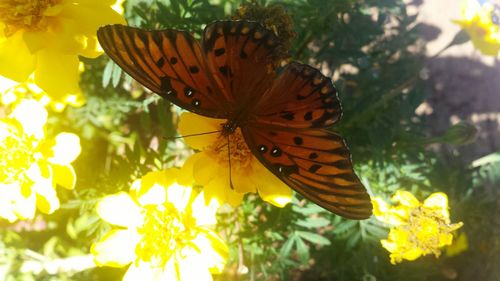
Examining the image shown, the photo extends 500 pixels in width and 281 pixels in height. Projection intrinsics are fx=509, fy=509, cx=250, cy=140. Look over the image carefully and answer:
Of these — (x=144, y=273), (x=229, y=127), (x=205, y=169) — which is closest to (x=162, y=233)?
(x=144, y=273)

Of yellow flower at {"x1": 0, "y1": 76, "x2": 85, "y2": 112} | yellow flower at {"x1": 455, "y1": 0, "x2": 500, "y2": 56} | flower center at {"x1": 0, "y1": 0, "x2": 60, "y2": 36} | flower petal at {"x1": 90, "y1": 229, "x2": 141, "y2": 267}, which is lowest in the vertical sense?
flower petal at {"x1": 90, "y1": 229, "x2": 141, "y2": 267}

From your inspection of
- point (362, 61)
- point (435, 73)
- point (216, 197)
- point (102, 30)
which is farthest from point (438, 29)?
point (102, 30)

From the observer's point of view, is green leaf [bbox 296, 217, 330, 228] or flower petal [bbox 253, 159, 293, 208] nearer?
flower petal [bbox 253, 159, 293, 208]

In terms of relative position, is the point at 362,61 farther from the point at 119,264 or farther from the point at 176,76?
the point at 119,264

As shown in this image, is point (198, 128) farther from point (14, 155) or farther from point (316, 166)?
point (14, 155)

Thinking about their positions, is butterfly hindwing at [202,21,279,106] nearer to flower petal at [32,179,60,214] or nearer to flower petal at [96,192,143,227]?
flower petal at [96,192,143,227]

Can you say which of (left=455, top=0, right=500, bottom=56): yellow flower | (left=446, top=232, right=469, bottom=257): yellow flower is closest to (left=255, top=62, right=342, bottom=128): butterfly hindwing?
(left=455, top=0, right=500, bottom=56): yellow flower
